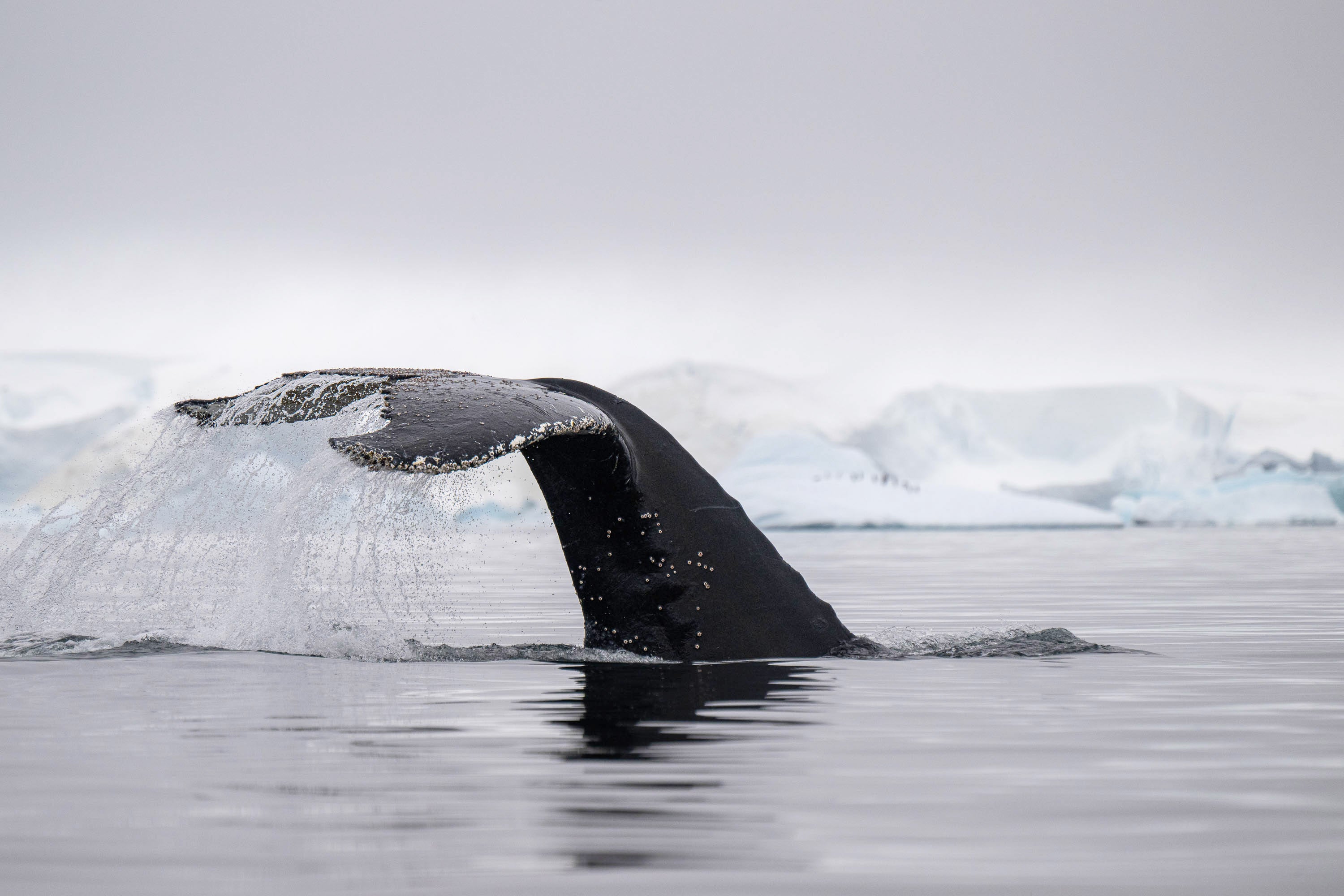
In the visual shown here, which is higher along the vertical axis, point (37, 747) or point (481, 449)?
point (481, 449)

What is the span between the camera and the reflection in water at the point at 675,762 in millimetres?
3422

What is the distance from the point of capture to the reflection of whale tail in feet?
22.4

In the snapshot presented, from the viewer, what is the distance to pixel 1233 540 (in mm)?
43469

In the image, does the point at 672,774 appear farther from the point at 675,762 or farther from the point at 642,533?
the point at 642,533

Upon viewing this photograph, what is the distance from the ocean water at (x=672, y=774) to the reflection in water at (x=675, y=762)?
14 mm

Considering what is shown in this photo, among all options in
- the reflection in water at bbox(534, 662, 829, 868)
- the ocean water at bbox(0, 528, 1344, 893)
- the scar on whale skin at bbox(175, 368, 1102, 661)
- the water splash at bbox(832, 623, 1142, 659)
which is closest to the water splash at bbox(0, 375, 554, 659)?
the scar on whale skin at bbox(175, 368, 1102, 661)

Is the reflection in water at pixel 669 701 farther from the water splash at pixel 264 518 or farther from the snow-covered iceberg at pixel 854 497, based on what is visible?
the snow-covered iceberg at pixel 854 497

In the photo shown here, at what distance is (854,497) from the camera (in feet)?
242

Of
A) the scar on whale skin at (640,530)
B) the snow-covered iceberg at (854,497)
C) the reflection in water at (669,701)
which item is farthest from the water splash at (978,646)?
the snow-covered iceberg at (854,497)

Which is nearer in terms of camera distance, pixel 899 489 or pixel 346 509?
pixel 346 509

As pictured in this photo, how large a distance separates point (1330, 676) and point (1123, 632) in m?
3.33

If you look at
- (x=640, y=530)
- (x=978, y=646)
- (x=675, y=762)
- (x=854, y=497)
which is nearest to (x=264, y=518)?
(x=640, y=530)

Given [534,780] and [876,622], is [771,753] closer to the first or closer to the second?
[534,780]

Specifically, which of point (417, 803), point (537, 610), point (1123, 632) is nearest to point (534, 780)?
point (417, 803)
